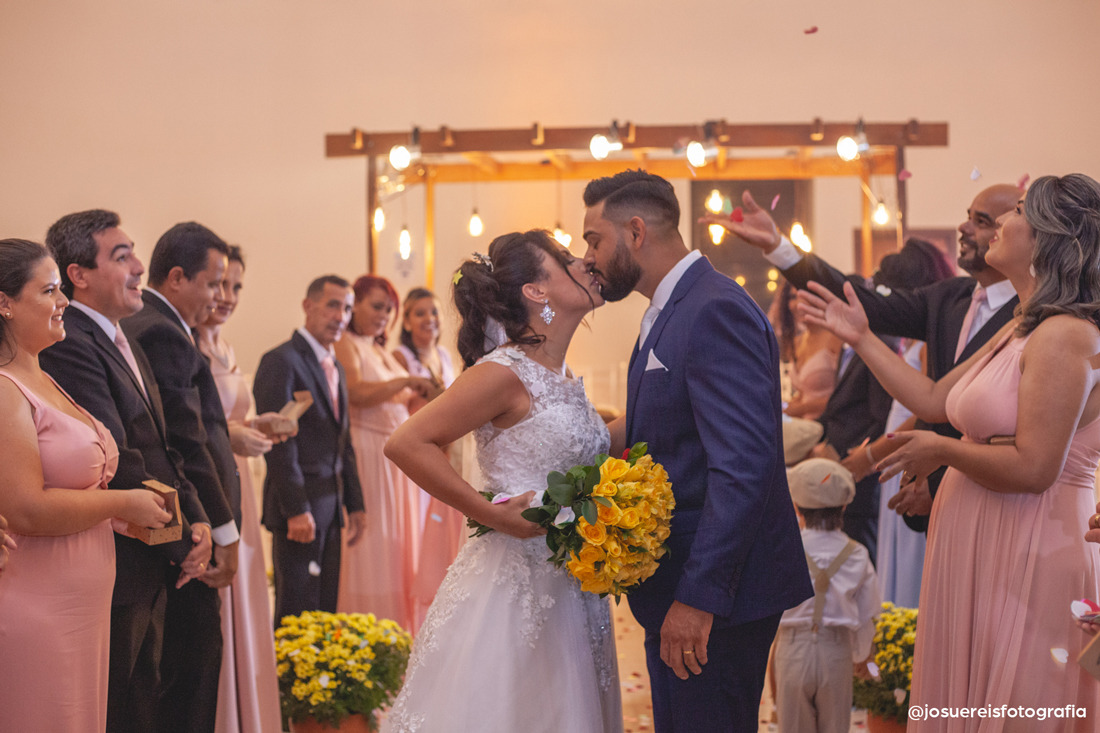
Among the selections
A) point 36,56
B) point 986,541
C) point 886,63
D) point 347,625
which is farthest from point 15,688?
point 886,63

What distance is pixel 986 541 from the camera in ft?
8.25

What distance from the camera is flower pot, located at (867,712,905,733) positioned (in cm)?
362

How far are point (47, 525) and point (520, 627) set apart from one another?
1168 mm

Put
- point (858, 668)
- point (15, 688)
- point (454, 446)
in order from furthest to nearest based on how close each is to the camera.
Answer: point (454, 446)
point (858, 668)
point (15, 688)

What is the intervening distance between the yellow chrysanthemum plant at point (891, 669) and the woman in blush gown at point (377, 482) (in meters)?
2.55

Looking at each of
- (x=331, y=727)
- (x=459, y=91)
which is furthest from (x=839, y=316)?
(x=459, y=91)

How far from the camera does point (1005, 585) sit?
8.02ft

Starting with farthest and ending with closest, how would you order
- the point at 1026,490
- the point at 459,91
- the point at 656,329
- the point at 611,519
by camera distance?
the point at 459,91, the point at 656,329, the point at 1026,490, the point at 611,519

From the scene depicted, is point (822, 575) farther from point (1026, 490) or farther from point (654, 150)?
point (654, 150)

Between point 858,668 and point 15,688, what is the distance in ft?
9.89

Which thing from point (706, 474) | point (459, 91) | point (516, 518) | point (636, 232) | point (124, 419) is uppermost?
point (459, 91)

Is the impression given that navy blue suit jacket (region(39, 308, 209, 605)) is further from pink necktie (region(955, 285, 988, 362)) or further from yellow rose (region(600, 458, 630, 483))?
pink necktie (region(955, 285, 988, 362))

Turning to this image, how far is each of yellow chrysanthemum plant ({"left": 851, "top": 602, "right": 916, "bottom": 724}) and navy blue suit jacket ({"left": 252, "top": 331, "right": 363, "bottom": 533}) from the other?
258 centimetres

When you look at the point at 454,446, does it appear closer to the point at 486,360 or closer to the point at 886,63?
the point at 486,360
